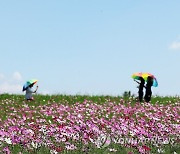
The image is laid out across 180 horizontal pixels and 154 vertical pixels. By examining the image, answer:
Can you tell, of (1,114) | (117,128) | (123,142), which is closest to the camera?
(123,142)

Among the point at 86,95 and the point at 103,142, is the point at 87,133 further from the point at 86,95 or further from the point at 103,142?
the point at 86,95

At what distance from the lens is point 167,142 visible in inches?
330

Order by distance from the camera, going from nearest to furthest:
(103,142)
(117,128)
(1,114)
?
(103,142), (117,128), (1,114)

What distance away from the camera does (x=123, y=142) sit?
8.30 metres

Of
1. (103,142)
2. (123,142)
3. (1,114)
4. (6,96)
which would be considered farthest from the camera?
(6,96)

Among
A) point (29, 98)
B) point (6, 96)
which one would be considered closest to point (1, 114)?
point (29, 98)

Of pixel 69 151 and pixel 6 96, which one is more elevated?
pixel 6 96

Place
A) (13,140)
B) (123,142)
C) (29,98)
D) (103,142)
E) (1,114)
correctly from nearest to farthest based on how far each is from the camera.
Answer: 1. (13,140)
2. (103,142)
3. (123,142)
4. (1,114)
5. (29,98)

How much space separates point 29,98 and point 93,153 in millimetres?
16009

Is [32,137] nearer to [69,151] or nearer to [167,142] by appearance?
[69,151]

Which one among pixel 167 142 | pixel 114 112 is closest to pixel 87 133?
pixel 167 142

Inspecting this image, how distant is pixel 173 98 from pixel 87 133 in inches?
735

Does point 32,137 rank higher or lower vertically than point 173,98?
lower

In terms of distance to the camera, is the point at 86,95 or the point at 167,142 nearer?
the point at 167,142
